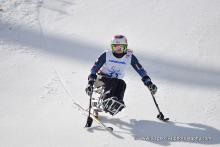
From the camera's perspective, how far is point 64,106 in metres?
8.62

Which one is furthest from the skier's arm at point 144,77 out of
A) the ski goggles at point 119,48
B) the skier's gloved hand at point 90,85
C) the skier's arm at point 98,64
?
the skier's gloved hand at point 90,85

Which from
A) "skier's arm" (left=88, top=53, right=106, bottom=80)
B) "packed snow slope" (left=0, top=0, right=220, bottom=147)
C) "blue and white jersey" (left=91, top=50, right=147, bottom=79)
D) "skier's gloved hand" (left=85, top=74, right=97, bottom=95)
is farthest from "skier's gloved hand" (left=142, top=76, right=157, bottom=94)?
"skier's gloved hand" (left=85, top=74, right=97, bottom=95)

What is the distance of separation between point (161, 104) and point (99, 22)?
5.28 meters

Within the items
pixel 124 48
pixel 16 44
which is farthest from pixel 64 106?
pixel 16 44

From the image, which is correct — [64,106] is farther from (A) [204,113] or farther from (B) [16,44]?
(B) [16,44]

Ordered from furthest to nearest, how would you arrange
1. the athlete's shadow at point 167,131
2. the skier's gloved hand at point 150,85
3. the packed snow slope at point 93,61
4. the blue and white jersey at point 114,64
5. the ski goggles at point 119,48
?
1. the blue and white jersey at point 114,64
2. the ski goggles at point 119,48
3. the skier's gloved hand at point 150,85
4. the packed snow slope at point 93,61
5. the athlete's shadow at point 167,131

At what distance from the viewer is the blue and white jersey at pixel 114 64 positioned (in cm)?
802

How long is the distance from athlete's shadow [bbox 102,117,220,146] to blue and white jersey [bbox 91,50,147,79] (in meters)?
0.88

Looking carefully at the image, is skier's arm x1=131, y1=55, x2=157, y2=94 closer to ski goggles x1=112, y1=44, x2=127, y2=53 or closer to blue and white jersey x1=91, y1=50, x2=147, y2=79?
blue and white jersey x1=91, y1=50, x2=147, y2=79

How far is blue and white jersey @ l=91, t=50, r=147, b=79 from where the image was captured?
316 inches

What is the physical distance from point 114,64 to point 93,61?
2.90 m

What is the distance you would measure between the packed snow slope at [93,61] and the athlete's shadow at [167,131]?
0.06 ft

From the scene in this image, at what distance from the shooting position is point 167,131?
745 centimetres

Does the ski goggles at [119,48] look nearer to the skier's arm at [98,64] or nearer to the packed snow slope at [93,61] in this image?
the skier's arm at [98,64]
